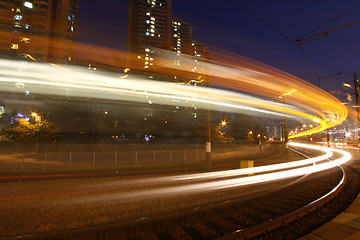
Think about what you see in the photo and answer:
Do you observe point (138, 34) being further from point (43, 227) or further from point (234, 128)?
point (43, 227)

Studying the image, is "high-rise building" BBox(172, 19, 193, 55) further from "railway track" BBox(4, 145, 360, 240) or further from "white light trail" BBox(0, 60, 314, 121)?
"railway track" BBox(4, 145, 360, 240)

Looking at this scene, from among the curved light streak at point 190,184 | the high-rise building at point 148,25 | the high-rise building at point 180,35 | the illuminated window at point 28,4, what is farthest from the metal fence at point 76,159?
the high-rise building at point 180,35

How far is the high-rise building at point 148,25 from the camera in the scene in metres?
109

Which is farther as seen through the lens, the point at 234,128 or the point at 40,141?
the point at 234,128

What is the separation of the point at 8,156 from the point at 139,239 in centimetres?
1893

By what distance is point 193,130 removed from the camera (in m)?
36.9

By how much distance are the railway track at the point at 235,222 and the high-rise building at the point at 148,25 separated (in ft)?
351

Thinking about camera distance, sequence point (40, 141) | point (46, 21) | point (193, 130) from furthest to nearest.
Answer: point (46, 21), point (193, 130), point (40, 141)

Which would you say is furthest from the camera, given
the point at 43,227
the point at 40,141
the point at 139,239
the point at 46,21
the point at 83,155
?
the point at 46,21

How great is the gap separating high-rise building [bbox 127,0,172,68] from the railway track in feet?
351

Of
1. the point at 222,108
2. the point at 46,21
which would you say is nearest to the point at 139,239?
the point at 222,108

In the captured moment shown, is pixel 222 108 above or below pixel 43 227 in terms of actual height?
above

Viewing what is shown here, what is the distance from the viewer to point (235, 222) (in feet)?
18.9

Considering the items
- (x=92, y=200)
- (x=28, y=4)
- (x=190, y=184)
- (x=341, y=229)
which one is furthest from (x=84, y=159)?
(x=28, y=4)
